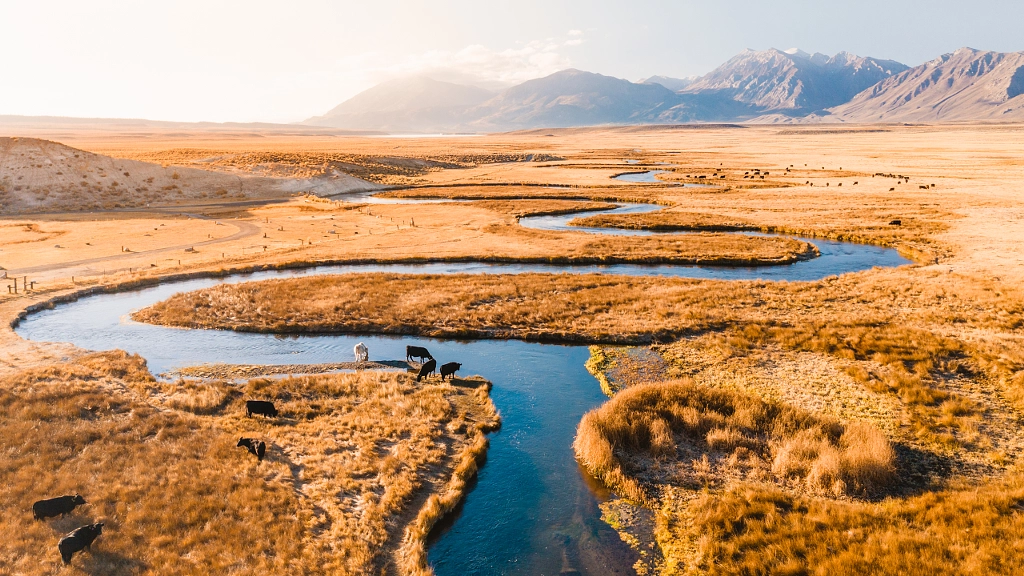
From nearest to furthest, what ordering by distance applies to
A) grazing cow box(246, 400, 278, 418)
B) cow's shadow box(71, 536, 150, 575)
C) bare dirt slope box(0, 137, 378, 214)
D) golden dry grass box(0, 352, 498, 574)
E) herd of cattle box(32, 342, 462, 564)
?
cow's shadow box(71, 536, 150, 575) → herd of cattle box(32, 342, 462, 564) → golden dry grass box(0, 352, 498, 574) → grazing cow box(246, 400, 278, 418) → bare dirt slope box(0, 137, 378, 214)

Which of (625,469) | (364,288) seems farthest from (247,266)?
(625,469)

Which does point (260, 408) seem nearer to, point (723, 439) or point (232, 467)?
point (232, 467)

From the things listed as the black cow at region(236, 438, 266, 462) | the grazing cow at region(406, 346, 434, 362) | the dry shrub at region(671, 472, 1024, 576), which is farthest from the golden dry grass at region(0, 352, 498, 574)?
the dry shrub at region(671, 472, 1024, 576)

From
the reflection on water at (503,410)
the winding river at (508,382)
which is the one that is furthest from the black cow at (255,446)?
the reflection on water at (503,410)

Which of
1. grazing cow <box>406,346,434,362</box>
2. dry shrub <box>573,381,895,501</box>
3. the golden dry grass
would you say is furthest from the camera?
grazing cow <box>406,346,434,362</box>

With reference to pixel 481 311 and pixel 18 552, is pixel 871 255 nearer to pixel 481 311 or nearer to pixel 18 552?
pixel 481 311

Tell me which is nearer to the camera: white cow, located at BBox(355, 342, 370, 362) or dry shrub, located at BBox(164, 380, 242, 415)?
dry shrub, located at BBox(164, 380, 242, 415)

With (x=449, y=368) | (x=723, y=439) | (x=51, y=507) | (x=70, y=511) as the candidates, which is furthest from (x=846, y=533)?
(x=51, y=507)

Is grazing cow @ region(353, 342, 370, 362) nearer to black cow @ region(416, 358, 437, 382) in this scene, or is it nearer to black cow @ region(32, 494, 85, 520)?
black cow @ region(416, 358, 437, 382)

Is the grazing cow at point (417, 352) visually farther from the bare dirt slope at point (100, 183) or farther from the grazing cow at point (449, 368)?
the bare dirt slope at point (100, 183)
